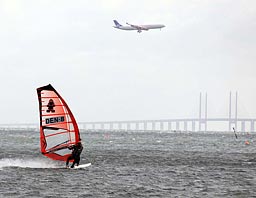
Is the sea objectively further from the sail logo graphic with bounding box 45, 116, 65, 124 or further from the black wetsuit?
the sail logo graphic with bounding box 45, 116, 65, 124

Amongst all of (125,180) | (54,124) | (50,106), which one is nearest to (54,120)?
(54,124)

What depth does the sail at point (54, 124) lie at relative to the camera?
106 ft

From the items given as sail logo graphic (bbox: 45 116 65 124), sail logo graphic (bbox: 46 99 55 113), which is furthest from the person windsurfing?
sail logo graphic (bbox: 46 99 55 113)

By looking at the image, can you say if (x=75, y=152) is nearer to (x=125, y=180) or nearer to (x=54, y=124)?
(x=54, y=124)

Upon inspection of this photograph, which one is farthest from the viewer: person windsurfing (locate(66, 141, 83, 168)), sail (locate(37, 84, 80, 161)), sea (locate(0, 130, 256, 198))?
person windsurfing (locate(66, 141, 83, 168))

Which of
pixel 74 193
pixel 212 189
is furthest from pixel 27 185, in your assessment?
pixel 212 189

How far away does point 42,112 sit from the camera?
106 ft

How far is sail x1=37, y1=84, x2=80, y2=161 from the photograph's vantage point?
32.4 metres

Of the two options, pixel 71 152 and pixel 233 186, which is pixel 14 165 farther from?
pixel 233 186

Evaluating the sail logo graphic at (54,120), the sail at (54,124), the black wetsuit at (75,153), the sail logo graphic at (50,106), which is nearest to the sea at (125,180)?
the black wetsuit at (75,153)

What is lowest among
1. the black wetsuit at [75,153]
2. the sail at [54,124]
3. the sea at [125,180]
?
the sea at [125,180]

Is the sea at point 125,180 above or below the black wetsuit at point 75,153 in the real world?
below

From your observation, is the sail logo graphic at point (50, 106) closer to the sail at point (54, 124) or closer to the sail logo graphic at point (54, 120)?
the sail at point (54, 124)

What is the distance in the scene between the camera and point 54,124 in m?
32.7
